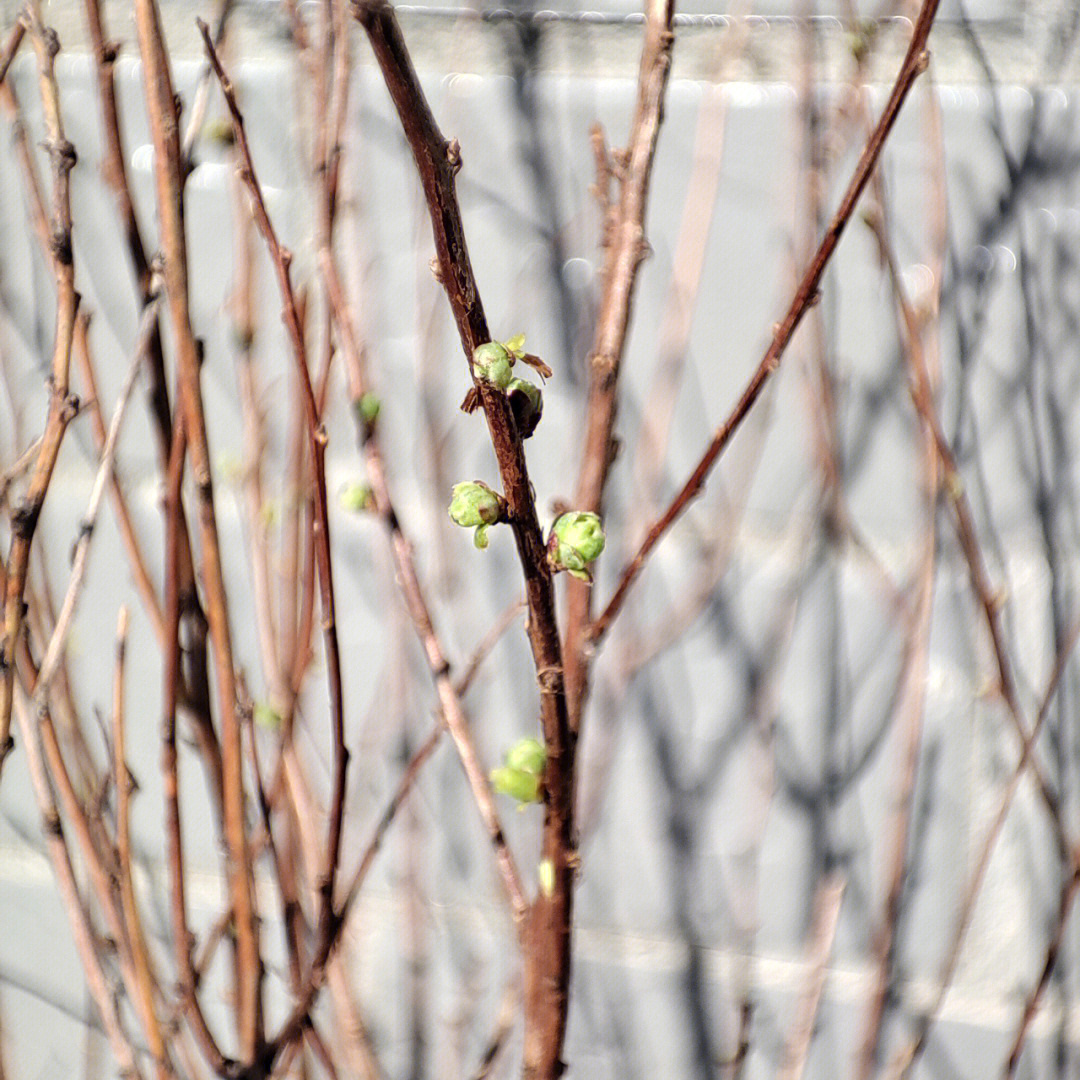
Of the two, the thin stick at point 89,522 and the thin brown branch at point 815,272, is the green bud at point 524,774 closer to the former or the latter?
the thin brown branch at point 815,272

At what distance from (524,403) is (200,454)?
0.15 metres

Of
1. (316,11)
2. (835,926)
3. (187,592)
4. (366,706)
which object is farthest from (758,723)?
(316,11)

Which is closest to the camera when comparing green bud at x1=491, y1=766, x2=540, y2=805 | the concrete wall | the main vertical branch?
the main vertical branch

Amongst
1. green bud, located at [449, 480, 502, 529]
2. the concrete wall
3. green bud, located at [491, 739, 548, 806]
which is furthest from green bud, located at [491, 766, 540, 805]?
the concrete wall

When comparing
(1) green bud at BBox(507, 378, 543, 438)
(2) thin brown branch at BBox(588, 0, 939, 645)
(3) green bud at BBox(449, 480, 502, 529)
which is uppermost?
(2) thin brown branch at BBox(588, 0, 939, 645)

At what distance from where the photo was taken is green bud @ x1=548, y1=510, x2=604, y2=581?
0.22 meters

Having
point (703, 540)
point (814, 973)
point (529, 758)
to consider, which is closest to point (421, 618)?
point (529, 758)

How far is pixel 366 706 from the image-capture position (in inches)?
24.0

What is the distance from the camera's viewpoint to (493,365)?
0.62ft

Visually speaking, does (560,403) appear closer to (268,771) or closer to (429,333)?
(429,333)

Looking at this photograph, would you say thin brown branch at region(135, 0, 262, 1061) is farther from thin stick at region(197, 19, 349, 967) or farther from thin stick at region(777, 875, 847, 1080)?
thin stick at region(777, 875, 847, 1080)

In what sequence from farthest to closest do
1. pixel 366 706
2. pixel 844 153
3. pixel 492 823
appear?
1. pixel 366 706
2. pixel 844 153
3. pixel 492 823

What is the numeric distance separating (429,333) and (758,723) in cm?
30

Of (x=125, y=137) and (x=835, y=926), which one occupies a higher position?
(x=125, y=137)
